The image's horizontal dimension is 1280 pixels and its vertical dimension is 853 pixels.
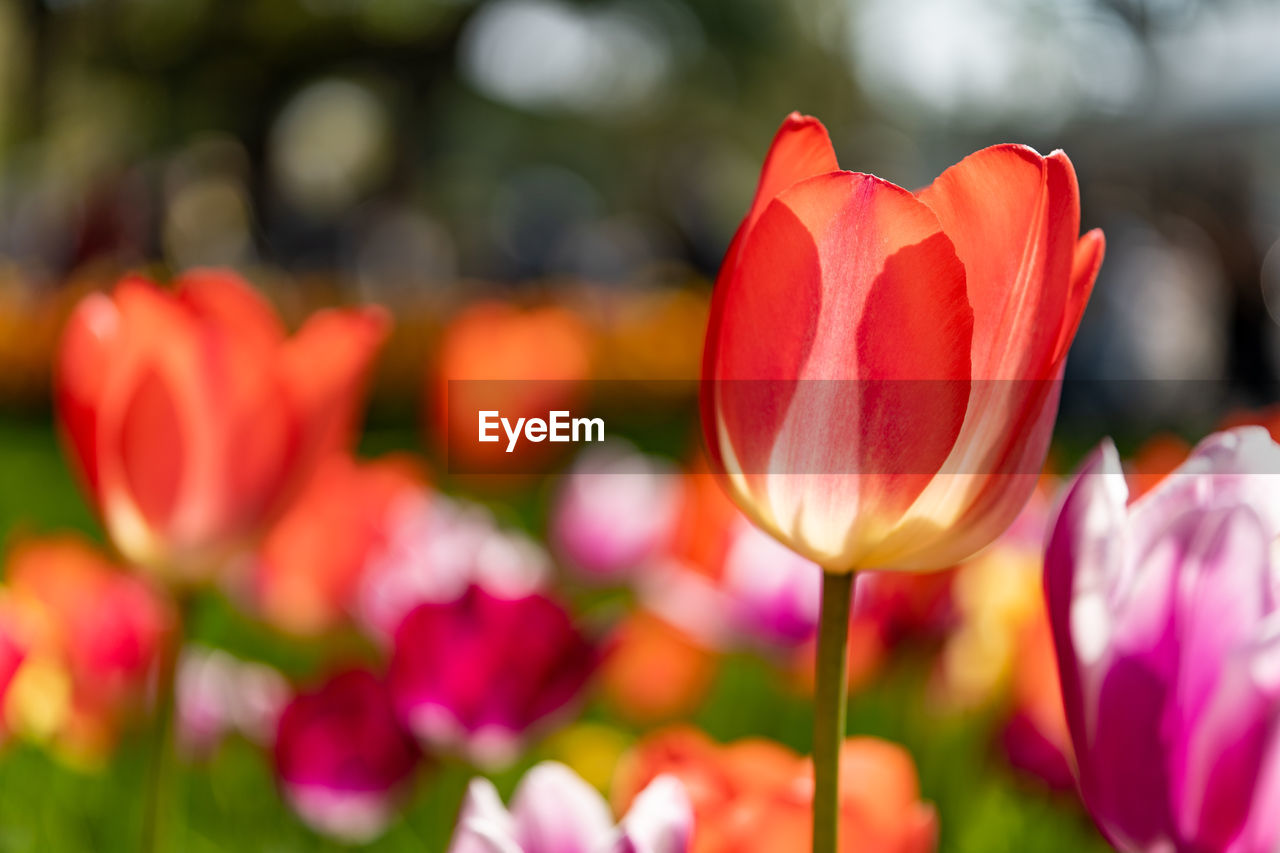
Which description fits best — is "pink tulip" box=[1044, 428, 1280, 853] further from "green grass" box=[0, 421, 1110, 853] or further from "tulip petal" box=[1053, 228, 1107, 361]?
"green grass" box=[0, 421, 1110, 853]

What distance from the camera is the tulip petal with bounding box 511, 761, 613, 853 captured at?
34 cm

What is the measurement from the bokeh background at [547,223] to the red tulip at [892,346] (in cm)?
41

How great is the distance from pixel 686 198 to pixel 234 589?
8.18 metres

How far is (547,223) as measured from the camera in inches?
416

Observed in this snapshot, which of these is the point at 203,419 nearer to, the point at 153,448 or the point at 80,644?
the point at 153,448

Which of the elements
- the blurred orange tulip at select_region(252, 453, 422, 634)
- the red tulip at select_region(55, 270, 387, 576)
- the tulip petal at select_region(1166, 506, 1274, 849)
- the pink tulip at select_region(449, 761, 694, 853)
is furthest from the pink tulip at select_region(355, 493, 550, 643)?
the tulip petal at select_region(1166, 506, 1274, 849)

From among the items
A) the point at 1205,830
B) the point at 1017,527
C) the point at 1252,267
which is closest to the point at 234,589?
the point at 1017,527

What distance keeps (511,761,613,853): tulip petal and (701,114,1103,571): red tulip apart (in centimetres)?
9

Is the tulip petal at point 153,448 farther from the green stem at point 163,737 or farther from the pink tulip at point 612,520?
the pink tulip at point 612,520

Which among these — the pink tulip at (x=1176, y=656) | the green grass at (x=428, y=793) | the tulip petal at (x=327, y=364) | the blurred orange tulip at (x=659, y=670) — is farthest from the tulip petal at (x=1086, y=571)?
the blurred orange tulip at (x=659, y=670)

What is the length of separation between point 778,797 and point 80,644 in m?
0.53

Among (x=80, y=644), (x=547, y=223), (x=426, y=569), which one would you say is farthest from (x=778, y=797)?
(x=547, y=223)

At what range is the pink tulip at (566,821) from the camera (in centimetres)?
31

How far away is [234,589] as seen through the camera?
95 cm
